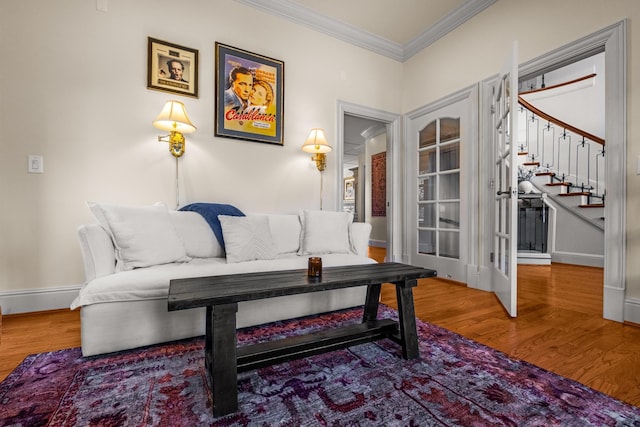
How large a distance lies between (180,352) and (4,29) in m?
2.71

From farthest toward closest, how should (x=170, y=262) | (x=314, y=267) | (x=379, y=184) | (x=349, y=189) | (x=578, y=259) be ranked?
1. (x=349, y=189)
2. (x=379, y=184)
3. (x=578, y=259)
4. (x=170, y=262)
5. (x=314, y=267)

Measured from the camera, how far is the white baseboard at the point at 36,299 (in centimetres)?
216

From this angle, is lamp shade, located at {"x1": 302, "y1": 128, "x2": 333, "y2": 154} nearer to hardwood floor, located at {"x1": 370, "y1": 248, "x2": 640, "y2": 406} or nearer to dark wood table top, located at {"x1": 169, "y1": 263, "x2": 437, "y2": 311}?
hardwood floor, located at {"x1": 370, "y1": 248, "x2": 640, "y2": 406}

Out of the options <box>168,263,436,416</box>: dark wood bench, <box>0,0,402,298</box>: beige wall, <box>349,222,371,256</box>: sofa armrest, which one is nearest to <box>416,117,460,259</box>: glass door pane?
<box>349,222,371,256</box>: sofa armrest

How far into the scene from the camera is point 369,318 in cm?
188

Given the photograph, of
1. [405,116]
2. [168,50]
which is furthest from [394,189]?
[168,50]

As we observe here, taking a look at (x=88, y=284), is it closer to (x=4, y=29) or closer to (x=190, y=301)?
(x=190, y=301)

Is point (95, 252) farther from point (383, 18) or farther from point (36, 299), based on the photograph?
point (383, 18)

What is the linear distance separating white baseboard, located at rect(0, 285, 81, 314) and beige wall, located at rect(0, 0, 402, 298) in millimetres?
49

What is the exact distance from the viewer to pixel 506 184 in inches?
100.0

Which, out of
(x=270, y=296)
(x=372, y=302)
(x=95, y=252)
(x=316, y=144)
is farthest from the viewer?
(x=316, y=144)

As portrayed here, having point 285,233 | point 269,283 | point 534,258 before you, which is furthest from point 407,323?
point 534,258

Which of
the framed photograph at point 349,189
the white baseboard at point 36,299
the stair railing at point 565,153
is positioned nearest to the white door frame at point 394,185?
the stair railing at point 565,153

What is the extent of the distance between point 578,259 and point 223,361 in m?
5.76
